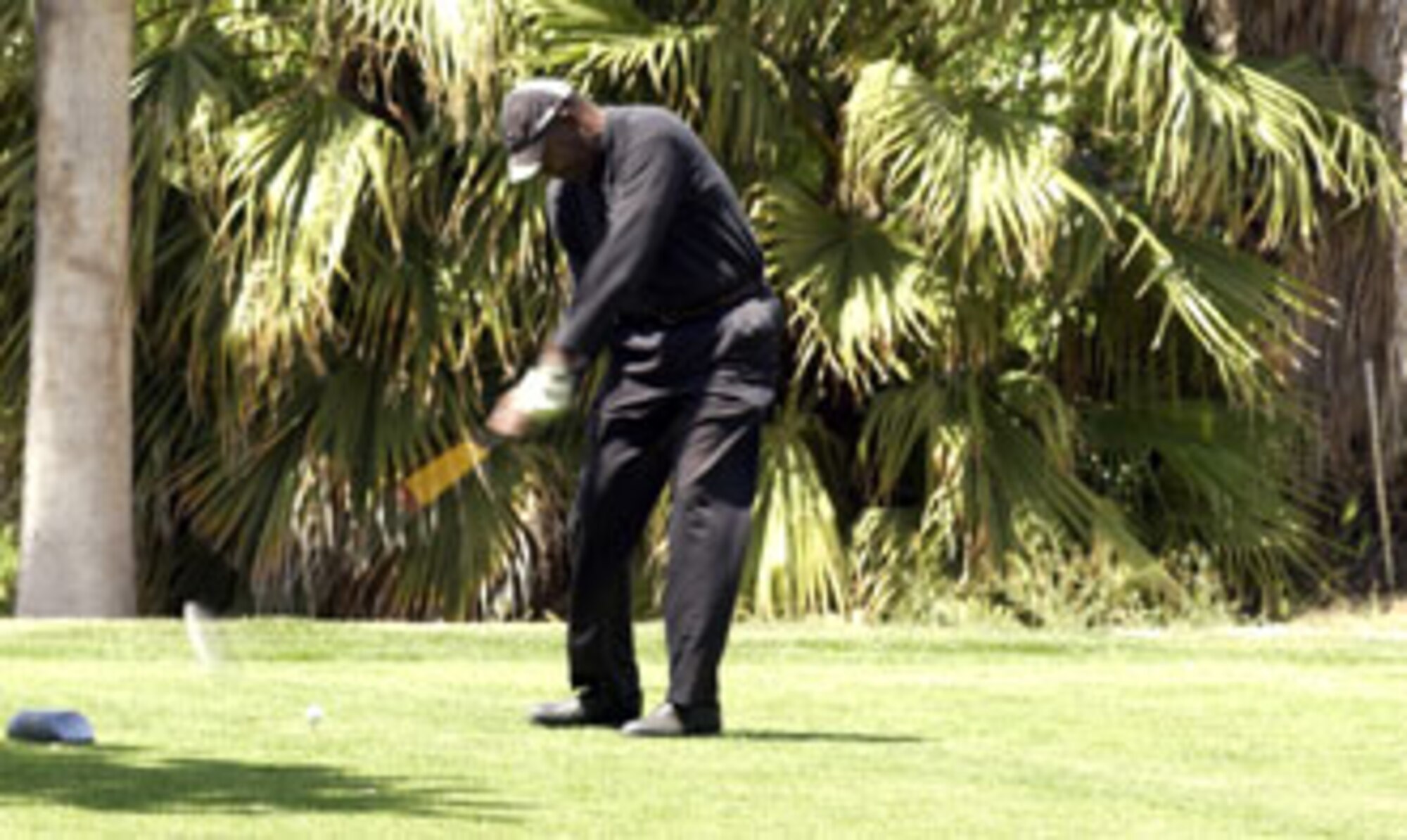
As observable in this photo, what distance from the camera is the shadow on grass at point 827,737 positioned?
24.3ft

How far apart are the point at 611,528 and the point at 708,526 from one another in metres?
0.28

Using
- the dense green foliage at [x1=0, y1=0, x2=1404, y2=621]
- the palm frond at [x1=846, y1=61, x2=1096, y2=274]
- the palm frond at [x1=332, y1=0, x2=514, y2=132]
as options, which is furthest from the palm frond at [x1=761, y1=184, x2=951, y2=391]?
the palm frond at [x1=332, y1=0, x2=514, y2=132]

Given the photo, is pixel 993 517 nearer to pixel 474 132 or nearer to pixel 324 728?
pixel 474 132

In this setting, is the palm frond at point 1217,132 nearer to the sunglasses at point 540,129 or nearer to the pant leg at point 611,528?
the pant leg at point 611,528

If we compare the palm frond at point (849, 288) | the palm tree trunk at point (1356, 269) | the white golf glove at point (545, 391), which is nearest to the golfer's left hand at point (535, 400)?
the white golf glove at point (545, 391)

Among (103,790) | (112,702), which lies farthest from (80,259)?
(103,790)

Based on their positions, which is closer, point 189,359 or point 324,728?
point 324,728

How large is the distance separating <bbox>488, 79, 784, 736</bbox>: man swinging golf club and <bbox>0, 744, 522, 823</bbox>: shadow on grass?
1326mm

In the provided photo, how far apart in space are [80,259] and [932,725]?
7079mm

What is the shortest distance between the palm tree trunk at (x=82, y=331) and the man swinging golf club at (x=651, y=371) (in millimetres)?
6474

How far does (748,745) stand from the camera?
730 cm

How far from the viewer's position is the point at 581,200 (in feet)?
25.4

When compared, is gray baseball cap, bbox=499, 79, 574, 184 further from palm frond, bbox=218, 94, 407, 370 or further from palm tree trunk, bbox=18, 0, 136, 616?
palm tree trunk, bbox=18, 0, 136, 616

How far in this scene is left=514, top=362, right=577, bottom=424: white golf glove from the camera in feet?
24.1
